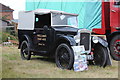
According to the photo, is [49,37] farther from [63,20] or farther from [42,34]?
[63,20]

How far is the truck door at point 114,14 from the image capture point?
26.0 feet

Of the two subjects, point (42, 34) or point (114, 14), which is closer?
point (42, 34)

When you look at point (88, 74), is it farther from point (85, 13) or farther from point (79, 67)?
point (85, 13)

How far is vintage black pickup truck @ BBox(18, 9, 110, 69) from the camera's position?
20.3 feet

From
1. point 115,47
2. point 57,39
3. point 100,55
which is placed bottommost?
point 100,55

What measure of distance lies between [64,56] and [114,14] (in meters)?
3.05

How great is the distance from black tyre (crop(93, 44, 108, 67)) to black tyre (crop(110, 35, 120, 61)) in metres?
1.36

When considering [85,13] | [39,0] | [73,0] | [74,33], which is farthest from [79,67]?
[39,0]

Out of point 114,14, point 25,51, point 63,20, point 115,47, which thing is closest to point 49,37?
point 63,20

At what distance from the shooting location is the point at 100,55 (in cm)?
668

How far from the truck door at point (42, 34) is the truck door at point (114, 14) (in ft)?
7.94

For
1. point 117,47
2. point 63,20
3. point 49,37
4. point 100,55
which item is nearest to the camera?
point 100,55

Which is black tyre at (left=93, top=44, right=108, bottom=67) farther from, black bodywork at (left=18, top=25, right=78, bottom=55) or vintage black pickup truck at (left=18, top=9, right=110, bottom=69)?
black bodywork at (left=18, top=25, right=78, bottom=55)

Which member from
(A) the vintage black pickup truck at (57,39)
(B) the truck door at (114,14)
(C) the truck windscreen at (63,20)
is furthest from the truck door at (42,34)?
(B) the truck door at (114,14)
